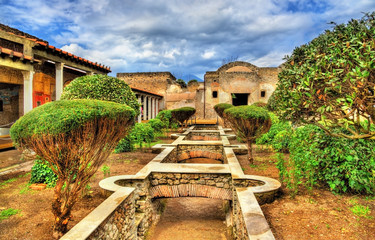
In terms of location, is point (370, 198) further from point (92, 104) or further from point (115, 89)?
point (115, 89)

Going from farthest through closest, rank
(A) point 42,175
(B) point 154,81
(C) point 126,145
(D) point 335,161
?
(B) point 154,81
(C) point 126,145
(A) point 42,175
(D) point 335,161

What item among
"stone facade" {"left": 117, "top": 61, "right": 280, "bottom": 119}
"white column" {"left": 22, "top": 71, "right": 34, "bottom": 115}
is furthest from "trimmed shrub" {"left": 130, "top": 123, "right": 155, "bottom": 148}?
"stone facade" {"left": 117, "top": 61, "right": 280, "bottom": 119}

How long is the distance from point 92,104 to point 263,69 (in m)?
25.5

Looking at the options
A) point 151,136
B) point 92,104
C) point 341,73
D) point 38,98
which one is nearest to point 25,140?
point 92,104

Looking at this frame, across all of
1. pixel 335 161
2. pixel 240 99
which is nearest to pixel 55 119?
pixel 335 161

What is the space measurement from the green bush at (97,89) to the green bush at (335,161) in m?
4.76

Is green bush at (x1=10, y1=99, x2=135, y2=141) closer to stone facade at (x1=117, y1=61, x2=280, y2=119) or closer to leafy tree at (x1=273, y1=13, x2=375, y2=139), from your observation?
leafy tree at (x1=273, y1=13, x2=375, y2=139)

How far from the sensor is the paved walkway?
5.32 metres

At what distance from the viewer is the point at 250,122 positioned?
738 cm

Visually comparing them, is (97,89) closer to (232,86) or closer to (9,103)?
(9,103)

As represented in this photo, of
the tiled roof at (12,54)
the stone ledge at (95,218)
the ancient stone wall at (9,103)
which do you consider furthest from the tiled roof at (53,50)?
the stone ledge at (95,218)

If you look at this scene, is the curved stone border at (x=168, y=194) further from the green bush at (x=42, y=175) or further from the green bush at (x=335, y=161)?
the green bush at (x=42, y=175)

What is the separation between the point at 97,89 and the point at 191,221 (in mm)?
4553

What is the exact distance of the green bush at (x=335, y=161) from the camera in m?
4.14
